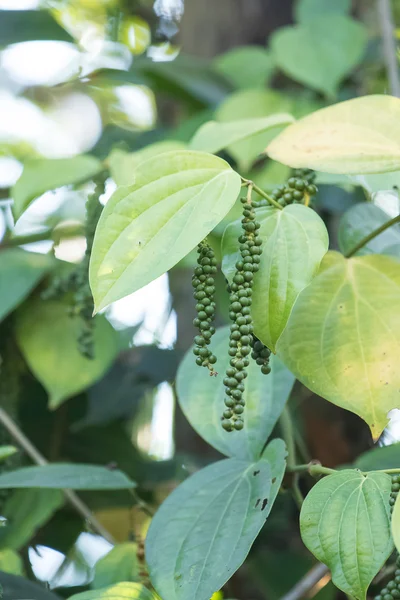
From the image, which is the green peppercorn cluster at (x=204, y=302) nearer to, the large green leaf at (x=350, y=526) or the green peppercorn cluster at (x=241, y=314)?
the green peppercorn cluster at (x=241, y=314)

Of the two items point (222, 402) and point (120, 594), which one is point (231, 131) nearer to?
point (222, 402)

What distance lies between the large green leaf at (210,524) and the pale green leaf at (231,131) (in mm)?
303

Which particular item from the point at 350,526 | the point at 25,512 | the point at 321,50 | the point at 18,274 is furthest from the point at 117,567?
the point at 321,50


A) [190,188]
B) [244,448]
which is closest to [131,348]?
[244,448]

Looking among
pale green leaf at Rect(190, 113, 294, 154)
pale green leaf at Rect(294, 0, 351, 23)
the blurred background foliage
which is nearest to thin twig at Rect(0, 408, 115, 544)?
the blurred background foliage

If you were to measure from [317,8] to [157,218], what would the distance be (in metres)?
1.08

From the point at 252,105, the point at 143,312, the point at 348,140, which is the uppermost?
the point at 348,140

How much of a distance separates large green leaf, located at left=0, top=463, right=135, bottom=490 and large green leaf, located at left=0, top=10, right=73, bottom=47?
2.67ft

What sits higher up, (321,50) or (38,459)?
(321,50)

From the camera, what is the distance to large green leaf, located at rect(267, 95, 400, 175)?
575mm

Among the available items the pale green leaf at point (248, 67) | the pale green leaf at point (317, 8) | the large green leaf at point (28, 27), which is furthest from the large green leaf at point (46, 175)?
the pale green leaf at point (317, 8)

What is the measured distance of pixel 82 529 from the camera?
1.11 m

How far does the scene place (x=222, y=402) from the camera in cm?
77

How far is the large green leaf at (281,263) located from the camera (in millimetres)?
558
